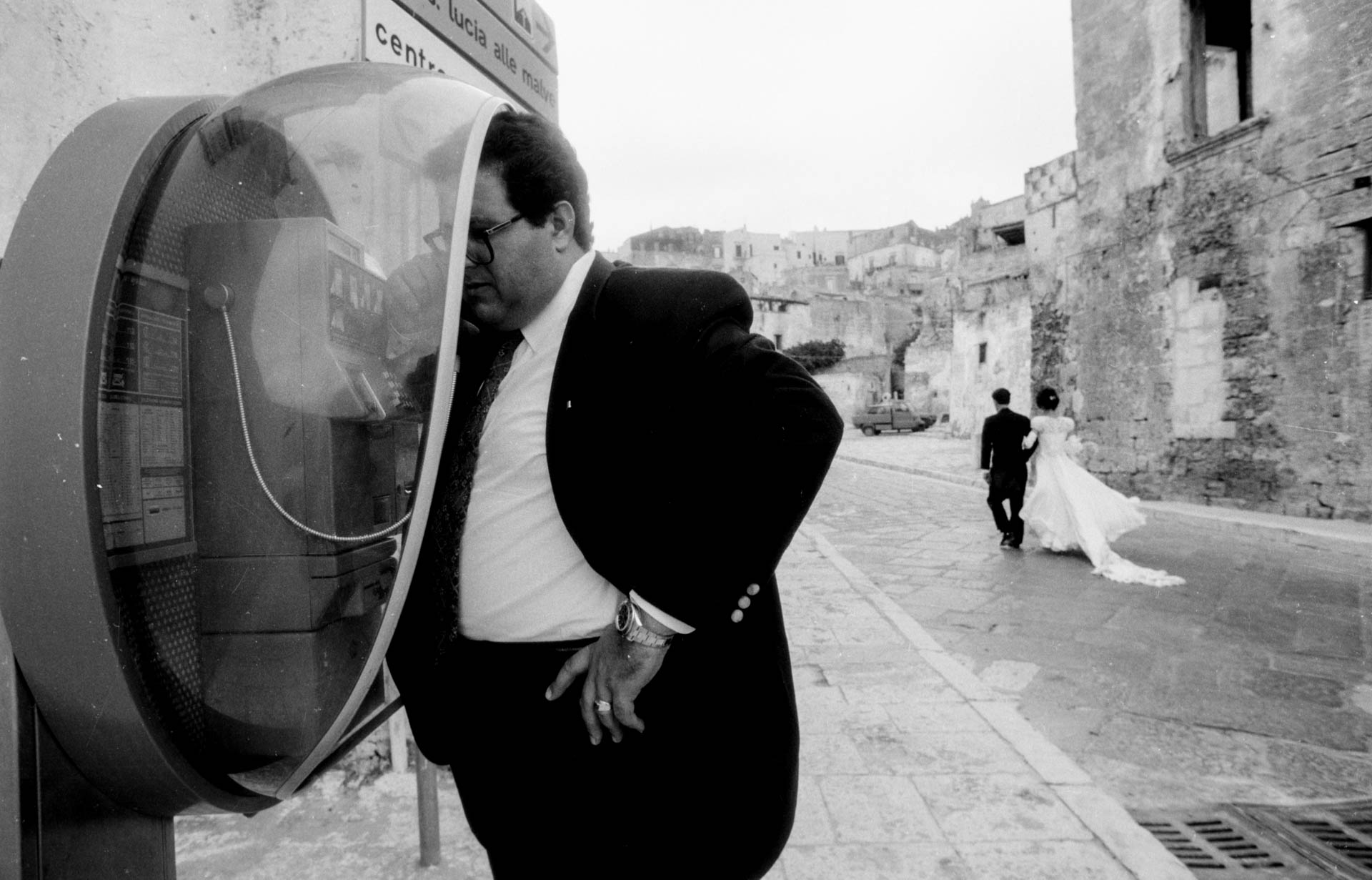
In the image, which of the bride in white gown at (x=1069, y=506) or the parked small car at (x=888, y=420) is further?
the parked small car at (x=888, y=420)

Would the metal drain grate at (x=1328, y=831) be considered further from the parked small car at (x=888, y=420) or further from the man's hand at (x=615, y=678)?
the parked small car at (x=888, y=420)

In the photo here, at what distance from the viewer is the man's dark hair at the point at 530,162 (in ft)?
4.21

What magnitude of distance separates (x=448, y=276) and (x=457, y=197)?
0.38 ft

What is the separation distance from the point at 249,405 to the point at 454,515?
0.34 meters

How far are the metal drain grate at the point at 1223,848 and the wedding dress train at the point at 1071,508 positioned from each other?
390 cm

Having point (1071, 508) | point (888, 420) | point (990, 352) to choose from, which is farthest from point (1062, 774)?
point (888, 420)

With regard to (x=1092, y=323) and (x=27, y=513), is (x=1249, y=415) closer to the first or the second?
(x=1092, y=323)

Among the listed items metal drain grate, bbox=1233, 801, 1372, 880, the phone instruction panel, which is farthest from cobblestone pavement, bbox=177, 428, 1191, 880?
the phone instruction panel

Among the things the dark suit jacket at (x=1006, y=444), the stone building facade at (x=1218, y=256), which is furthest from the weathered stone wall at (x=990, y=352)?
the dark suit jacket at (x=1006, y=444)

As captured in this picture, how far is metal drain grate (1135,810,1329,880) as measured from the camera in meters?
2.32

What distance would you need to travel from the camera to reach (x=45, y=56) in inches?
81.4

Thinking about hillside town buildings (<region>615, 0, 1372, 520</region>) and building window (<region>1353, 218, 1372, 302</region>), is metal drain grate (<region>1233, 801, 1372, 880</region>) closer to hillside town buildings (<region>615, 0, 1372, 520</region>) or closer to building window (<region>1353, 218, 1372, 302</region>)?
hillside town buildings (<region>615, 0, 1372, 520</region>)

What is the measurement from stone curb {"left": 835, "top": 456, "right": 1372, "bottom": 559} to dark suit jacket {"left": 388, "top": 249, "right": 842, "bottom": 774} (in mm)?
7441

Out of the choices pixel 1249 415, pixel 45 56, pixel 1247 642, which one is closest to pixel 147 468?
pixel 45 56
